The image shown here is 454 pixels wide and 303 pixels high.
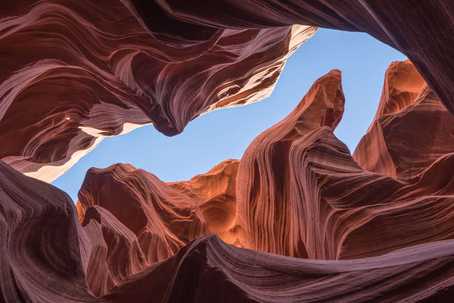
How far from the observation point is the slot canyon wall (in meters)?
3.49

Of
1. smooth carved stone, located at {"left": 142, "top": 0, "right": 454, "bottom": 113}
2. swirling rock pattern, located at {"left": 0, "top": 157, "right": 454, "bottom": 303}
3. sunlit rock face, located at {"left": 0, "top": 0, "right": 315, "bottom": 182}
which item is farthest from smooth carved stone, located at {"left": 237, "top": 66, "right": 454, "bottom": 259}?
smooth carved stone, located at {"left": 142, "top": 0, "right": 454, "bottom": 113}

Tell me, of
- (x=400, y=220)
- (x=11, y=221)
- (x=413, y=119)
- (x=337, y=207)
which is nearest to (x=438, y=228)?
(x=400, y=220)

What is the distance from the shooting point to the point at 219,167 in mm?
13203

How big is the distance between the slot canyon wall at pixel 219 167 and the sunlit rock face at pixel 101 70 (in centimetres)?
3

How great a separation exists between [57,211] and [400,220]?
4.82 metres

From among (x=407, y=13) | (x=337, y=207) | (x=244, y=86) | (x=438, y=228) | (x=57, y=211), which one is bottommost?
(x=438, y=228)

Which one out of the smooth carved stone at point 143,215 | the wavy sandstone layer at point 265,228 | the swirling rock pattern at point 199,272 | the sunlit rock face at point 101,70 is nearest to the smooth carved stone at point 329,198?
the wavy sandstone layer at point 265,228

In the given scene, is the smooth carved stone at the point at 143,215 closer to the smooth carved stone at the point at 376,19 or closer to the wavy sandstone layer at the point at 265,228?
the wavy sandstone layer at the point at 265,228

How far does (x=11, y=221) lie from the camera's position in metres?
3.94

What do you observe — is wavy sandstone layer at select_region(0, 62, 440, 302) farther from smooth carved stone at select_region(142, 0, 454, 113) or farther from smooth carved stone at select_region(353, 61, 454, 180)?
smooth carved stone at select_region(142, 0, 454, 113)

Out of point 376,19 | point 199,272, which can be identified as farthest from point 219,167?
point 376,19

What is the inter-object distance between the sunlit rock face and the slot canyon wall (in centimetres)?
3

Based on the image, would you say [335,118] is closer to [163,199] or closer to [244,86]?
[244,86]

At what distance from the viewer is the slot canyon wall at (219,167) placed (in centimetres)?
349
